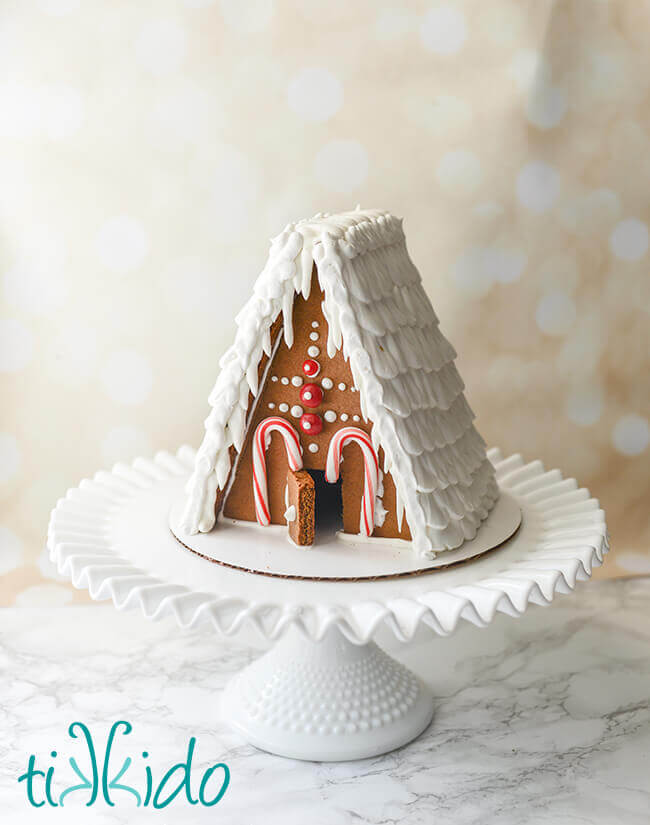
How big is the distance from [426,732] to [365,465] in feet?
1.50

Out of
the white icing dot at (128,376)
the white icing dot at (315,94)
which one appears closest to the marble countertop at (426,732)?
the white icing dot at (128,376)

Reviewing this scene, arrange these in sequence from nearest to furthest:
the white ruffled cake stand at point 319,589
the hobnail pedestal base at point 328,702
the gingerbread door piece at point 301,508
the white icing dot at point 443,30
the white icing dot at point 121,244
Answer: the white ruffled cake stand at point 319,589
the gingerbread door piece at point 301,508
the hobnail pedestal base at point 328,702
the white icing dot at point 443,30
the white icing dot at point 121,244

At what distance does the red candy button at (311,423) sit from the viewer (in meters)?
1.50

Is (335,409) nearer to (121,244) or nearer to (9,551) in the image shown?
(121,244)

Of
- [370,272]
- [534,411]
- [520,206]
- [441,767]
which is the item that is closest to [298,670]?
[441,767]

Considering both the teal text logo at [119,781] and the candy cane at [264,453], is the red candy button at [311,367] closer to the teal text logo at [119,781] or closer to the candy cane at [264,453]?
the candy cane at [264,453]

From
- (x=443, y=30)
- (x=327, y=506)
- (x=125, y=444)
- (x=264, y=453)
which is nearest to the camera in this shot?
(x=264, y=453)

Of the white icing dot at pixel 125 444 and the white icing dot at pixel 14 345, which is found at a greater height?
the white icing dot at pixel 14 345

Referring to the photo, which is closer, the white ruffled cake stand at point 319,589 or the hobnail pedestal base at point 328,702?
the white ruffled cake stand at point 319,589

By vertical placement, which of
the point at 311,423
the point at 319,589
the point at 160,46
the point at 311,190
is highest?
the point at 160,46

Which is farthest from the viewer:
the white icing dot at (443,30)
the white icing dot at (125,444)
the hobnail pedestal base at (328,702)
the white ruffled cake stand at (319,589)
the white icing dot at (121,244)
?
the white icing dot at (125,444)

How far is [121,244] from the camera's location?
7.14 ft

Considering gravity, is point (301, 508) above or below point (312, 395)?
below

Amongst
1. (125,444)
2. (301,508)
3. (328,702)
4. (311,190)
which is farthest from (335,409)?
(125,444)
